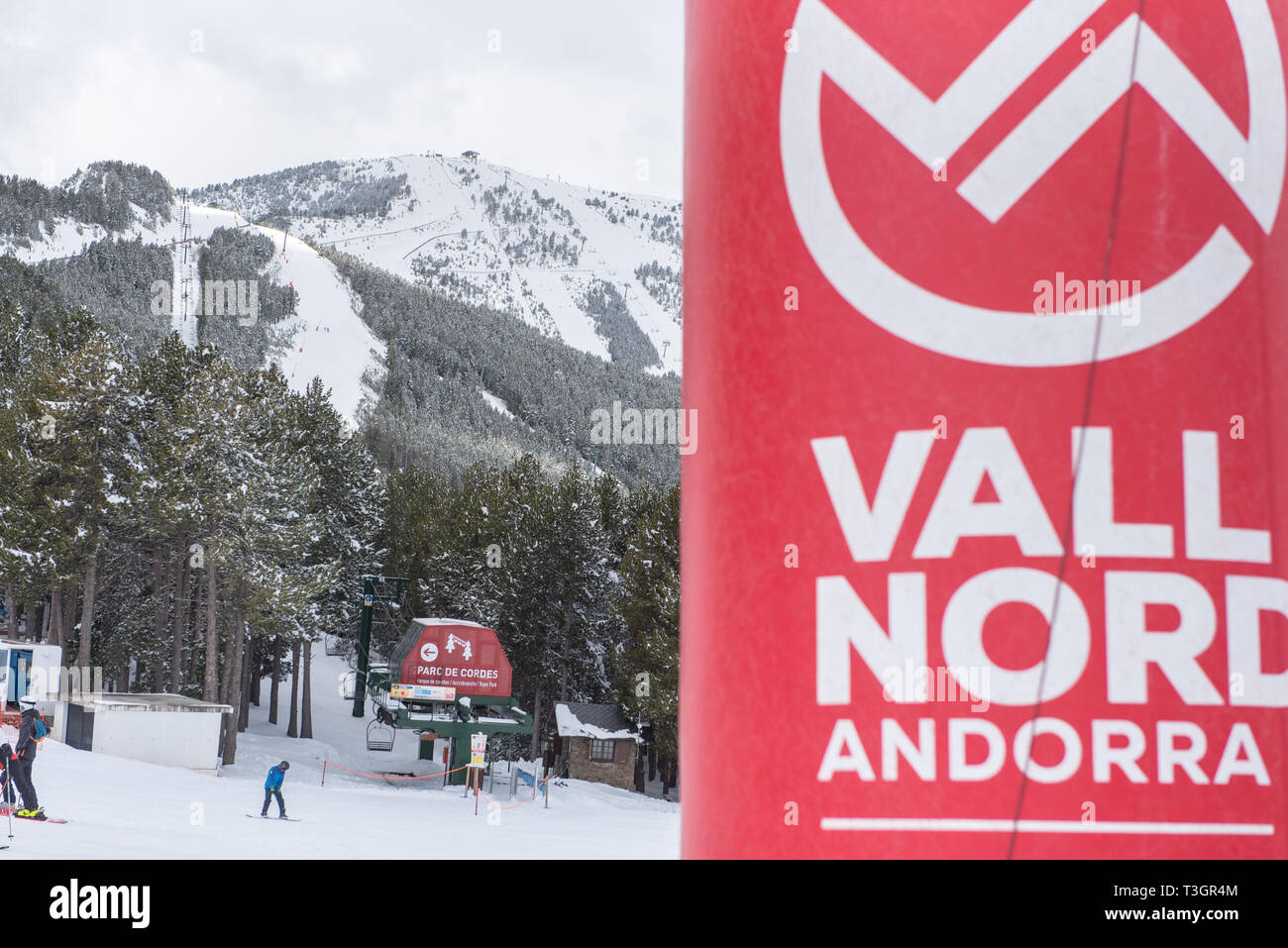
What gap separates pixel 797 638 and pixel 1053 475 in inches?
30.2

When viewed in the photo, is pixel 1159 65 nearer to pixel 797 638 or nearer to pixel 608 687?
pixel 797 638

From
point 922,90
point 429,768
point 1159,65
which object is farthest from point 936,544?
point 429,768

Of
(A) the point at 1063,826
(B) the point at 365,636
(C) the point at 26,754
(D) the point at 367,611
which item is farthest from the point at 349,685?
(A) the point at 1063,826

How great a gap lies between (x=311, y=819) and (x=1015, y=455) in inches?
961

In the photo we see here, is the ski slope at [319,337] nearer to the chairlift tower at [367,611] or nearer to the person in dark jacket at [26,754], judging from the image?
the chairlift tower at [367,611]

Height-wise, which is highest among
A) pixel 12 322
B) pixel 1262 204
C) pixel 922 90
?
pixel 12 322

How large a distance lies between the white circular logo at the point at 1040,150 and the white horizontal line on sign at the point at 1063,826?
1.14 m

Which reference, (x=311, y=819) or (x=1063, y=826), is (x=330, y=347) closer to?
(x=311, y=819)

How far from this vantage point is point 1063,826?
2926 mm

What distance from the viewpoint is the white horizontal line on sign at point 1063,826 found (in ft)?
9.60

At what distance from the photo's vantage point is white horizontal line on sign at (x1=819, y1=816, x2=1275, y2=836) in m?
2.93
